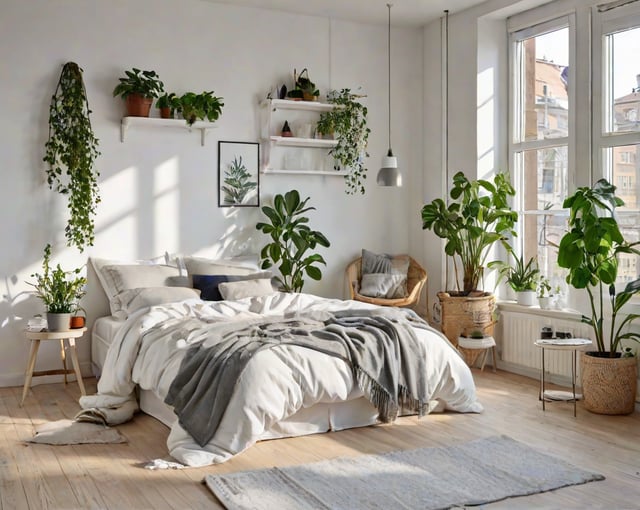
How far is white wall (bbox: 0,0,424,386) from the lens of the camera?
5.64m

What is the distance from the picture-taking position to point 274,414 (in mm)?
3961

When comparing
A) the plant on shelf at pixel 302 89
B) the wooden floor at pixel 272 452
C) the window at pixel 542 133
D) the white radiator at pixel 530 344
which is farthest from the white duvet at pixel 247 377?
the plant on shelf at pixel 302 89

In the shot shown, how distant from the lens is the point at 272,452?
3.97 meters

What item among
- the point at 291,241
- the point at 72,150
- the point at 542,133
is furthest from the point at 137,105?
the point at 542,133

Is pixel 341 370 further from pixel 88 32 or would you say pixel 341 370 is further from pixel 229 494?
pixel 88 32

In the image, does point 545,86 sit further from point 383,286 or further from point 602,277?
point 383,286

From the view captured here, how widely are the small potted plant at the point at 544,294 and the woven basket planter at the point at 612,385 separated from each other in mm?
1024

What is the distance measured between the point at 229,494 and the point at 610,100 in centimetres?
403

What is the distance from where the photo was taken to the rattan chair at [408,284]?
254 inches

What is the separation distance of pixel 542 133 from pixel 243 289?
9.23 feet

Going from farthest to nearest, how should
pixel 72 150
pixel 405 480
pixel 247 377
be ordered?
pixel 72 150 → pixel 247 377 → pixel 405 480

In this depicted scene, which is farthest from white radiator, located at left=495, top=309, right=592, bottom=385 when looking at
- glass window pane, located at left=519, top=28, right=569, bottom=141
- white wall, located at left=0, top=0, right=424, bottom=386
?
glass window pane, located at left=519, top=28, right=569, bottom=141

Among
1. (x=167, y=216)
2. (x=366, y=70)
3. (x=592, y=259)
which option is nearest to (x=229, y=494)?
(x=592, y=259)

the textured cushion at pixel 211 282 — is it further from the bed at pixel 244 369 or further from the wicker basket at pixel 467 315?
the wicker basket at pixel 467 315
